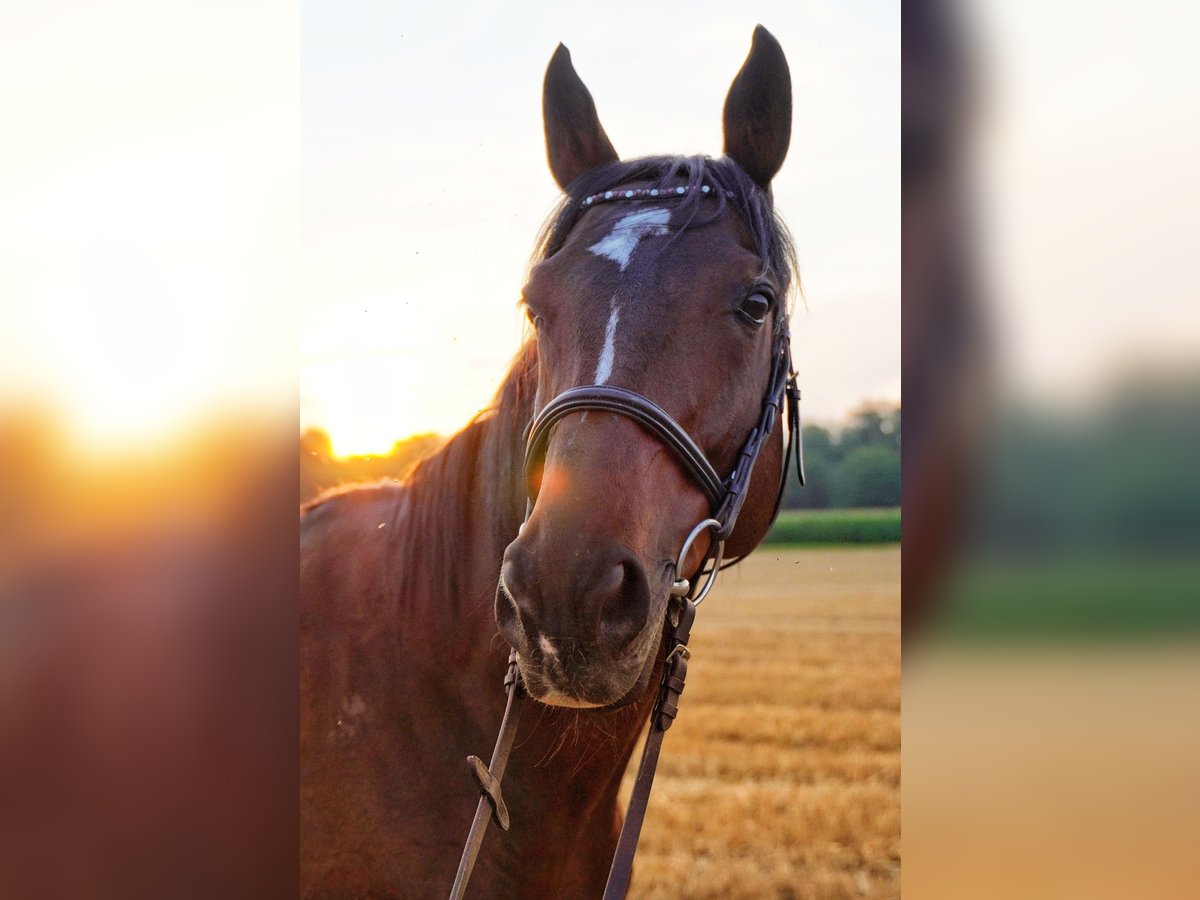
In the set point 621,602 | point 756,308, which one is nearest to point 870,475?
point 756,308

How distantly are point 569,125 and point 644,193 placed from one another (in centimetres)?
36

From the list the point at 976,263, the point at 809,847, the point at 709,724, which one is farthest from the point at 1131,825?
the point at 709,724

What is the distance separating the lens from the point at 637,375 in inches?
60.5

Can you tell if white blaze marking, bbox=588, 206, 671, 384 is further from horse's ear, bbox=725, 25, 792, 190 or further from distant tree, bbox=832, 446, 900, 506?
distant tree, bbox=832, 446, 900, 506

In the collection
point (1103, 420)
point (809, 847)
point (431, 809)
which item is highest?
point (1103, 420)

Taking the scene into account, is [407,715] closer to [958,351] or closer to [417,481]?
[417,481]

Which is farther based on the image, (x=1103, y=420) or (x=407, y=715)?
(x=407, y=715)

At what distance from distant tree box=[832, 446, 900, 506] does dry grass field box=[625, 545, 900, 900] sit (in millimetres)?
239

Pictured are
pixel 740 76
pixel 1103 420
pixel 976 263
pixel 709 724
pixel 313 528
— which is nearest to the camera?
pixel 1103 420

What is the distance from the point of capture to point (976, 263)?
51.8 inches

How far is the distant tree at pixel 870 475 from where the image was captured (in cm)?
277

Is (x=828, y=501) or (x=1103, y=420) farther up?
(x=1103, y=420)

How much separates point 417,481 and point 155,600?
2.49ft

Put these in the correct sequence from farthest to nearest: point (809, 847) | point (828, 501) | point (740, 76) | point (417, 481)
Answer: point (809, 847) < point (828, 501) < point (417, 481) < point (740, 76)
